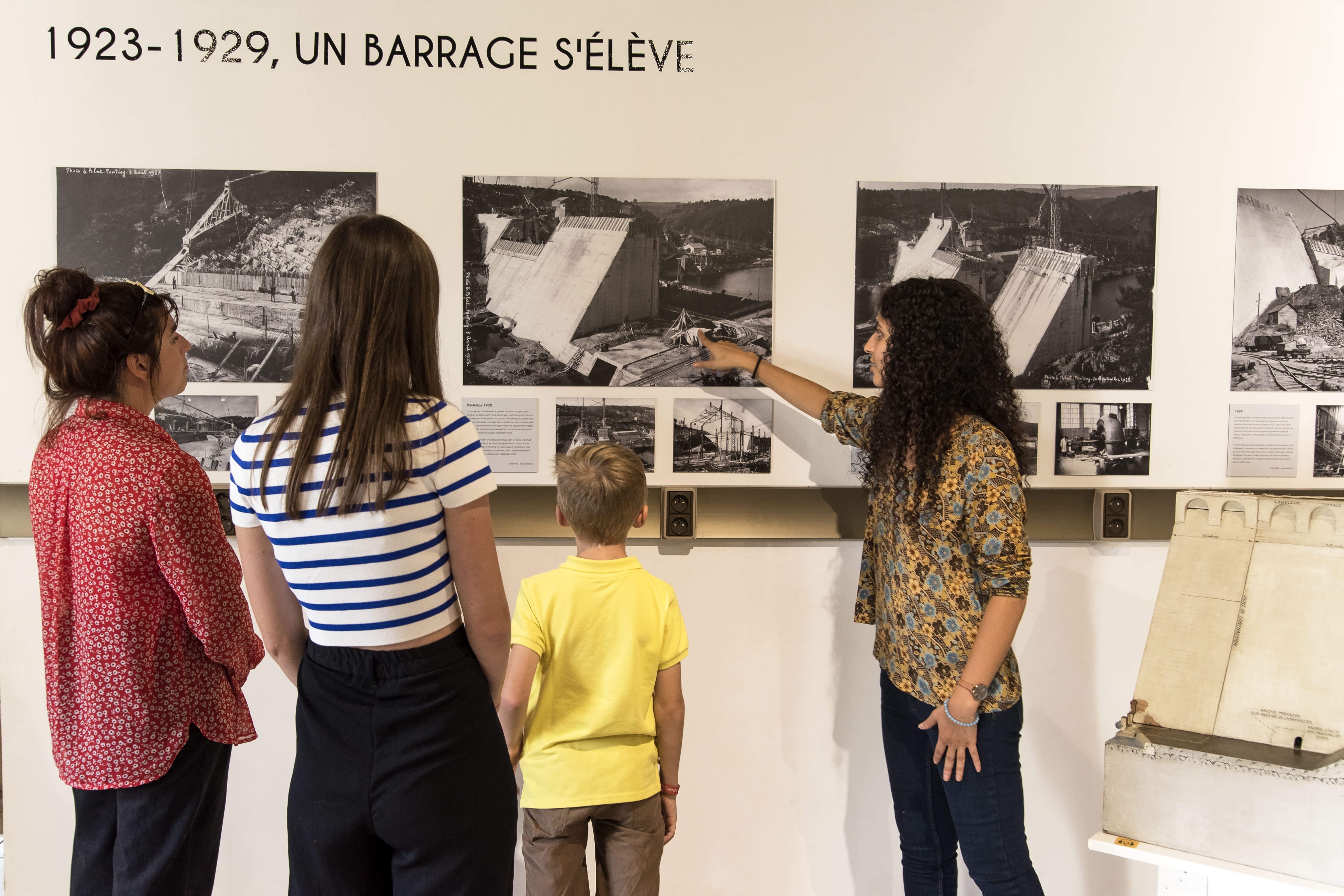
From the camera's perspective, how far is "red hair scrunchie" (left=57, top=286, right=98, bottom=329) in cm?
155

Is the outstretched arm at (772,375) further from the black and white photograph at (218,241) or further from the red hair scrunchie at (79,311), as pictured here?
the red hair scrunchie at (79,311)

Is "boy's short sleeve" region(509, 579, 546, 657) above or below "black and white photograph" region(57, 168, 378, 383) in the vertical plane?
below

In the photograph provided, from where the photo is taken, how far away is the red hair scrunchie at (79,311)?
1551mm

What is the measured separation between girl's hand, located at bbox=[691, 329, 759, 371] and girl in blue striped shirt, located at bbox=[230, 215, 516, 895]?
1051 mm

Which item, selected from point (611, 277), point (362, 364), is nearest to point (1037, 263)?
point (611, 277)

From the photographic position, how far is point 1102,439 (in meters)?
2.41

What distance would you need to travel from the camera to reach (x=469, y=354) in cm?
232

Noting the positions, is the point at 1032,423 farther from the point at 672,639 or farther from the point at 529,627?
the point at 529,627

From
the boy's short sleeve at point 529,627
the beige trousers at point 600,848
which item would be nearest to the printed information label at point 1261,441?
the beige trousers at point 600,848

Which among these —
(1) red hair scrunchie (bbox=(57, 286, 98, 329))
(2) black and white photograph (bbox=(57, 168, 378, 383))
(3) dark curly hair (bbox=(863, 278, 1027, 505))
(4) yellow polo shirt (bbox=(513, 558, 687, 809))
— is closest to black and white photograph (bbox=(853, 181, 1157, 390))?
(3) dark curly hair (bbox=(863, 278, 1027, 505))

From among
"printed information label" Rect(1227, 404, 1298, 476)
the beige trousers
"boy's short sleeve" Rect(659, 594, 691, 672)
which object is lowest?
the beige trousers

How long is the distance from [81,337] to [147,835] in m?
0.95

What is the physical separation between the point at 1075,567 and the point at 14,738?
10.1 ft

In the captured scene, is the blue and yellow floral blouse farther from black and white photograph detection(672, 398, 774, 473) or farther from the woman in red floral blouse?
the woman in red floral blouse
